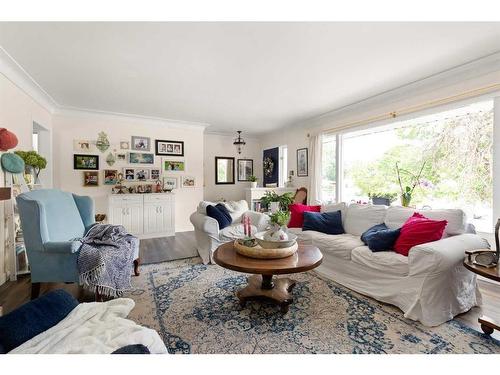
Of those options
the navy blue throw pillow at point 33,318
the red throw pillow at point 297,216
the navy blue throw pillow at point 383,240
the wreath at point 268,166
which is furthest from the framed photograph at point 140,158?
the navy blue throw pillow at point 383,240

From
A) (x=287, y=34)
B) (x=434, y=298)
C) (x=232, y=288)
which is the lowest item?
(x=232, y=288)

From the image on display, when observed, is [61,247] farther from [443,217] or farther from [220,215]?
[443,217]

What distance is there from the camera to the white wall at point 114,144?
446cm

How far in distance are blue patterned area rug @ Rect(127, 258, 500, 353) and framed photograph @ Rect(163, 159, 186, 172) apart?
10.3 ft

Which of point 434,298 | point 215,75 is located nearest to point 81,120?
point 215,75

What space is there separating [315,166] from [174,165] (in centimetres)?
299

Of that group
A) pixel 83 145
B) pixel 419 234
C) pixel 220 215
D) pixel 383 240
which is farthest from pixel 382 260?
pixel 83 145

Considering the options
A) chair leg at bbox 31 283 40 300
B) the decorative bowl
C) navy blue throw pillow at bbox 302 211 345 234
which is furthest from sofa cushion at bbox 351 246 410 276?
chair leg at bbox 31 283 40 300

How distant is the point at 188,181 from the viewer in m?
5.64
